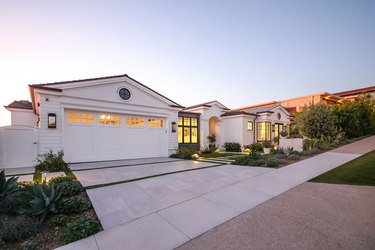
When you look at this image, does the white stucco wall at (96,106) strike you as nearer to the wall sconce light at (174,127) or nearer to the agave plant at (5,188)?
the wall sconce light at (174,127)

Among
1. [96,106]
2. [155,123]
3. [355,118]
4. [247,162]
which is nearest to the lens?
[247,162]

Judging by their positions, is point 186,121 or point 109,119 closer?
point 109,119

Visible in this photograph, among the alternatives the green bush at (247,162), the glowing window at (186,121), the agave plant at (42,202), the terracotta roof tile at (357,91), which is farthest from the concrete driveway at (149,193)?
the terracotta roof tile at (357,91)

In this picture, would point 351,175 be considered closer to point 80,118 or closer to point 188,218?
point 188,218

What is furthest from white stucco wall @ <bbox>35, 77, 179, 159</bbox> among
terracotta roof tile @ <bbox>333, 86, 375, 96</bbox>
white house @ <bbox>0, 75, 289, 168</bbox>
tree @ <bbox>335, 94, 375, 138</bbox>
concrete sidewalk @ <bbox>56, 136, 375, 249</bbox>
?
terracotta roof tile @ <bbox>333, 86, 375, 96</bbox>

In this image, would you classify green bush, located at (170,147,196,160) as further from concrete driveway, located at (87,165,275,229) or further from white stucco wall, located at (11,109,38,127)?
white stucco wall, located at (11,109,38,127)

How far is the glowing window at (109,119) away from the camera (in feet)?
32.0

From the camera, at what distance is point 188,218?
3.25m

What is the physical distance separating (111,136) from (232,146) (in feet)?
37.4

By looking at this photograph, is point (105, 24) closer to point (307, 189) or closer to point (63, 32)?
point (63, 32)

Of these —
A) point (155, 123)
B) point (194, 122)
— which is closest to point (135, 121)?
point (155, 123)

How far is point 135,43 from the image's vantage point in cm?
1112

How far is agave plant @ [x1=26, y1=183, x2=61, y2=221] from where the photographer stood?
3117 mm

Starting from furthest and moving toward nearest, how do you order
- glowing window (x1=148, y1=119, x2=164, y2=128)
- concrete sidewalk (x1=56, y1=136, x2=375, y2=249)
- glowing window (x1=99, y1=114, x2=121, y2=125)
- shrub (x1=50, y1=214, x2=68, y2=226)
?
glowing window (x1=148, y1=119, x2=164, y2=128)
glowing window (x1=99, y1=114, x2=121, y2=125)
shrub (x1=50, y1=214, x2=68, y2=226)
concrete sidewalk (x1=56, y1=136, x2=375, y2=249)
